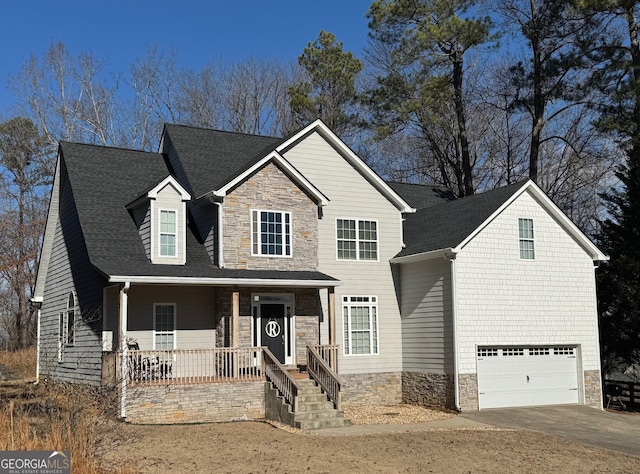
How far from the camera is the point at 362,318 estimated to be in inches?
904

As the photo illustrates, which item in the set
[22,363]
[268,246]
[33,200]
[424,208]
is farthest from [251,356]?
[33,200]

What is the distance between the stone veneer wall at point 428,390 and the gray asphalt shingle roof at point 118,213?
452cm

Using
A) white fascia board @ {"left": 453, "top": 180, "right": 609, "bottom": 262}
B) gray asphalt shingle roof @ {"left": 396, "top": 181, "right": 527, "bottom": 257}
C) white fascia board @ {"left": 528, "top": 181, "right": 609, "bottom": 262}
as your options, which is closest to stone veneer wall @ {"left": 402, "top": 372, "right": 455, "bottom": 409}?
gray asphalt shingle roof @ {"left": 396, "top": 181, "right": 527, "bottom": 257}

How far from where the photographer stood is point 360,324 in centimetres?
2292

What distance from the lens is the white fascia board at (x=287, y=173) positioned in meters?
20.5

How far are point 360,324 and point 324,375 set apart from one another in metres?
3.80

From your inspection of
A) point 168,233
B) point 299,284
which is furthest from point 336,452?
point 168,233

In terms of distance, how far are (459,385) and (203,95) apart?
87.5ft

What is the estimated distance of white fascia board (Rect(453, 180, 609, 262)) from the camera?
2167cm

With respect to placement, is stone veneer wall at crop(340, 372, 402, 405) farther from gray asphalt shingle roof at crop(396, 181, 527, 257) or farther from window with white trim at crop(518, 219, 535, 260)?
window with white trim at crop(518, 219, 535, 260)

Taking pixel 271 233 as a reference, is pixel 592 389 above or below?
below

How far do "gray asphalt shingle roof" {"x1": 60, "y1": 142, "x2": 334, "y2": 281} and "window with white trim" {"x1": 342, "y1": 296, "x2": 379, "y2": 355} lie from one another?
194 cm

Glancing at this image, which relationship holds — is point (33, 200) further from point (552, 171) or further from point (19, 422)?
point (19, 422)

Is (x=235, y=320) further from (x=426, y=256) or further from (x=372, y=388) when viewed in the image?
(x=426, y=256)
